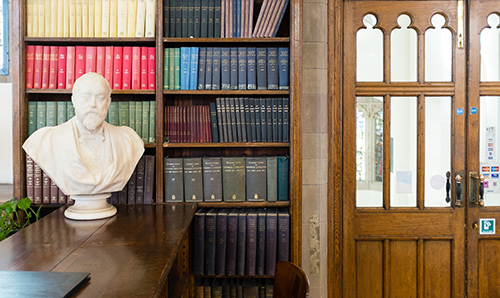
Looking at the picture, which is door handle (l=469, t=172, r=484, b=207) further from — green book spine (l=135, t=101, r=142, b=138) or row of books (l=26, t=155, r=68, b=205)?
row of books (l=26, t=155, r=68, b=205)

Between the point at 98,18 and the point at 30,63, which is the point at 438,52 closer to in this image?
the point at 98,18

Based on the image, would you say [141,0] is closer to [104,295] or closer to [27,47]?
[27,47]

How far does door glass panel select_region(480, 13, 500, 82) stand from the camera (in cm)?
277

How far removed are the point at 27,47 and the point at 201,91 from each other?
1.07m

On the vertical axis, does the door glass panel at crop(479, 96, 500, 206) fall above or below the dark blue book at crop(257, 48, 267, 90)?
below

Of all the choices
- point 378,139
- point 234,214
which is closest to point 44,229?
point 234,214

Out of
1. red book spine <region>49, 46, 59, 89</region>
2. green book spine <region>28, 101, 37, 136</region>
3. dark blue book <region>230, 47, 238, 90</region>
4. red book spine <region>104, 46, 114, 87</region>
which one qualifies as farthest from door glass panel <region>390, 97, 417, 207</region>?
green book spine <region>28, 101, 37, 136</region>

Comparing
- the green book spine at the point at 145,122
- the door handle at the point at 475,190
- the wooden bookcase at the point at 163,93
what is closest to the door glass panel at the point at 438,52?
the door handle at the point at 475,190

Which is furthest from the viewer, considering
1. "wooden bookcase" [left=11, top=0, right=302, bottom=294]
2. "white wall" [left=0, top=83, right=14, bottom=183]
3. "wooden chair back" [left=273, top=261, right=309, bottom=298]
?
"white wall" [left=0, top=83, right=14, bottom=183]

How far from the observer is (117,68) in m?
2.46

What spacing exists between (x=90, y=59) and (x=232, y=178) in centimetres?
110

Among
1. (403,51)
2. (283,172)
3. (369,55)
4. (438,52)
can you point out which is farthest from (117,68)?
(438,52)

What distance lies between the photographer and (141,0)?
2.44 meters

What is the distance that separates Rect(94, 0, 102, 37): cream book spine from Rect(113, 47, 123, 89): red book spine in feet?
0.46
